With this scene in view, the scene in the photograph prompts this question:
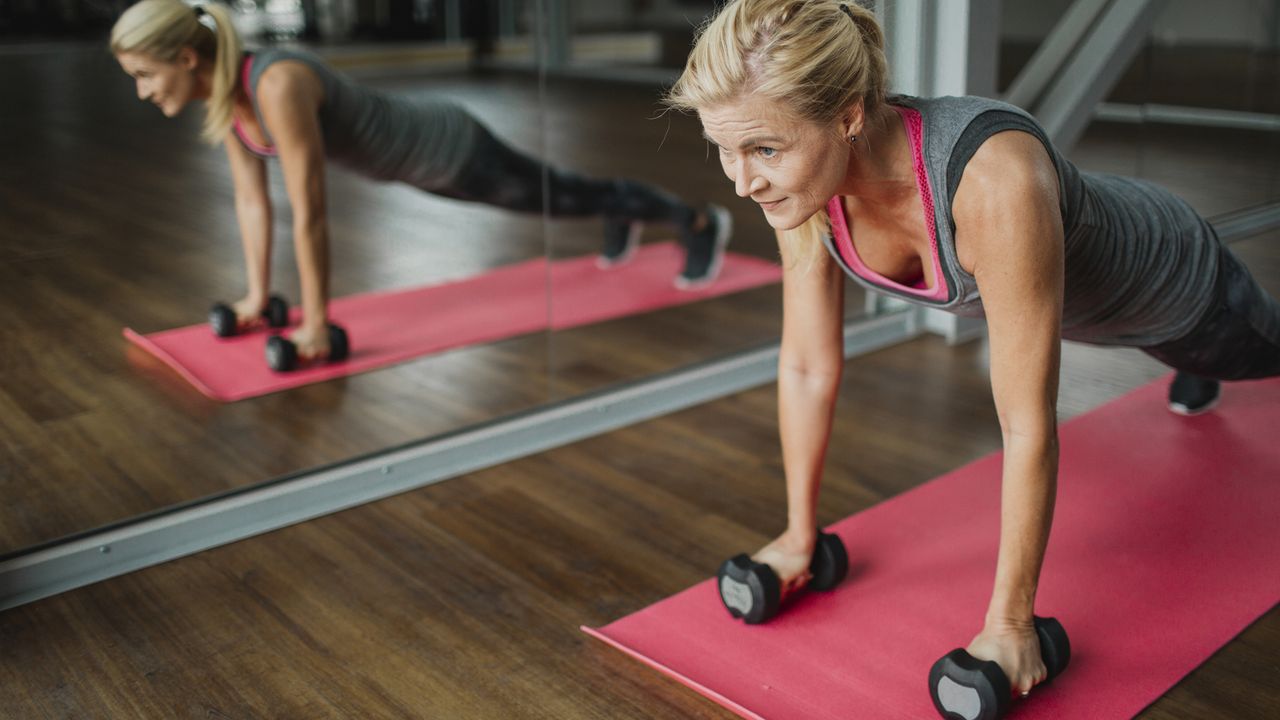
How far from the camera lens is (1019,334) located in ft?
4.75

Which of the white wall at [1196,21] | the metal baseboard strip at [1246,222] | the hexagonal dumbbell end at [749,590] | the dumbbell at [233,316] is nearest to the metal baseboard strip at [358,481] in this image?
the dumbbell at [233,316]

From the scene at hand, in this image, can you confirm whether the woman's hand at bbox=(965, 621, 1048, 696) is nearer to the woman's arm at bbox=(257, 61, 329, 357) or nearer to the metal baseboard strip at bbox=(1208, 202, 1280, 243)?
the woman's arm at bbox=(257, 61, 329, 357)

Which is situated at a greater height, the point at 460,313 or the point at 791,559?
the point at 460,313

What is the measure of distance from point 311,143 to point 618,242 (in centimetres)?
80

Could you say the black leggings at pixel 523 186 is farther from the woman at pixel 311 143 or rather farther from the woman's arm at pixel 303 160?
the woman's arm at pixel 303 160

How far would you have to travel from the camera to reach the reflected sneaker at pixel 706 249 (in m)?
3.11

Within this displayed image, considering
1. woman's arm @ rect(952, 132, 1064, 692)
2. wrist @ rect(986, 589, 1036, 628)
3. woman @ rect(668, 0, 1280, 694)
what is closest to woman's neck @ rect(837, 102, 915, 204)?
woman @ rect(668, 0, 1280, 694)

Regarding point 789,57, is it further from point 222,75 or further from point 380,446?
point 380,446

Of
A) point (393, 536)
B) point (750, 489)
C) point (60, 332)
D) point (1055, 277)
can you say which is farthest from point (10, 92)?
point (1055, 277)

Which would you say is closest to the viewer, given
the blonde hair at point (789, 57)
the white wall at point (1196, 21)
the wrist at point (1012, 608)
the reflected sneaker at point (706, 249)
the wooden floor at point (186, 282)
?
the blonde hair at point (789, 57)

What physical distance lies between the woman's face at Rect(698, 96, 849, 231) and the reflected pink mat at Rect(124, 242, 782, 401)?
142cm

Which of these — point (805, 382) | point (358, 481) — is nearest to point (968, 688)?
point (805, 382)

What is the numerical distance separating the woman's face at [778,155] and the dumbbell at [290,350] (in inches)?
62.0

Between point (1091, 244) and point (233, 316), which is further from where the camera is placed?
point (233, 316)
